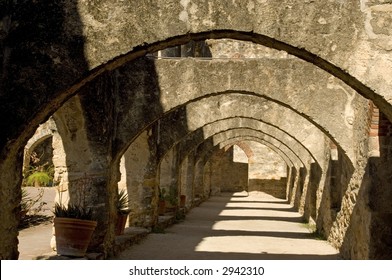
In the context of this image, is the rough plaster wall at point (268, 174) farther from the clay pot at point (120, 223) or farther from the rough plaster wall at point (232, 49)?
the clay pot at point (120, 223)

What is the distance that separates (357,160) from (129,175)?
15.4 ft

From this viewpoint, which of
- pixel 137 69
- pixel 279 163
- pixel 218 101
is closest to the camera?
pixel 137 69

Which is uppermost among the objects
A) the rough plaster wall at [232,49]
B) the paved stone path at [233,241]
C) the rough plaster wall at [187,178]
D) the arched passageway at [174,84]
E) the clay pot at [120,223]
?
the rough plaster wall at [232,49]

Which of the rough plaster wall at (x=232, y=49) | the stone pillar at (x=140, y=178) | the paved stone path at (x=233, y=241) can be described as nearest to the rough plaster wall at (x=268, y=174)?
the rough plaster wall at (x=232, y=49)

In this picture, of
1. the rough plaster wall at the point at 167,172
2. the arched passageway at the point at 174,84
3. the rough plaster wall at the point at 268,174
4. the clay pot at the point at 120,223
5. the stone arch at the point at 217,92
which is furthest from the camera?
the rough plaster wall at the point at 268,174

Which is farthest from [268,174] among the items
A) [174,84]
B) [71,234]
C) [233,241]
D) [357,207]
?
[71,234]

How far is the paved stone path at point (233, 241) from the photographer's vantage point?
8609mm

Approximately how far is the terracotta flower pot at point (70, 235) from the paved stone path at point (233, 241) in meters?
1.74

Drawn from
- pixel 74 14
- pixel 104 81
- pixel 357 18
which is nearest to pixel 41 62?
pixel 74 14

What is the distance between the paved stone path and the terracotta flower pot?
174 cm

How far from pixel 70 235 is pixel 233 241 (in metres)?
4.71

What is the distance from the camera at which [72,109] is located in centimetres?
714

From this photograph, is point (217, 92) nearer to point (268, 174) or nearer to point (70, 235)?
point (70, 235)

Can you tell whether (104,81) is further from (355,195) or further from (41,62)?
(355,195)
